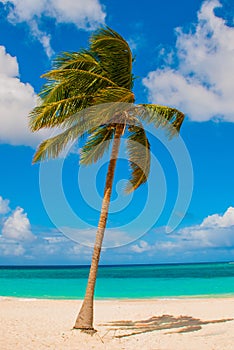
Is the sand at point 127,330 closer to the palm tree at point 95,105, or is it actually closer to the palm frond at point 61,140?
→ the palm tree at point 95,105

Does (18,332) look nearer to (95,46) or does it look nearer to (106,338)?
(106,338)

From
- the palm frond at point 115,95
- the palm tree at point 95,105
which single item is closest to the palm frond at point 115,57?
the palm tree at point 95,105

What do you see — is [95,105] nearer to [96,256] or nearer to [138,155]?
[138,155]

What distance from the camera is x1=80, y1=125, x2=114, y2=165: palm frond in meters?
11.7

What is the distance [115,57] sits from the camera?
37.1ft

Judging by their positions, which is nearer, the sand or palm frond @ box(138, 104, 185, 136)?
the sand

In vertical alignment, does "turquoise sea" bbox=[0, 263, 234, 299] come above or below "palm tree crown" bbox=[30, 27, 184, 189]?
below

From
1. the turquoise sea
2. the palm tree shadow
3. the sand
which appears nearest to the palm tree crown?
the sand

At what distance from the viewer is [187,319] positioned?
14.3m

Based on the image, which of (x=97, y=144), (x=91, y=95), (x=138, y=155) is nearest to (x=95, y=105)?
(x=91, y=95)

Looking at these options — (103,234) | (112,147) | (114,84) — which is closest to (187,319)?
(103,234)

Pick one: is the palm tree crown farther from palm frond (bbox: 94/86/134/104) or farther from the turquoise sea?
the turquoise sea

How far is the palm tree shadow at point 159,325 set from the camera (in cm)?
1183

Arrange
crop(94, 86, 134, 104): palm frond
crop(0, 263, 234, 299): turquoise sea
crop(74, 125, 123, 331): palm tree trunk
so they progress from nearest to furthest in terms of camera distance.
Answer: crop(94, 86, 134, 104): palm frond, crop(74, 125, 123, 331): palm tree trunk, crop(0, 263, 234, 299): turquoise sea
